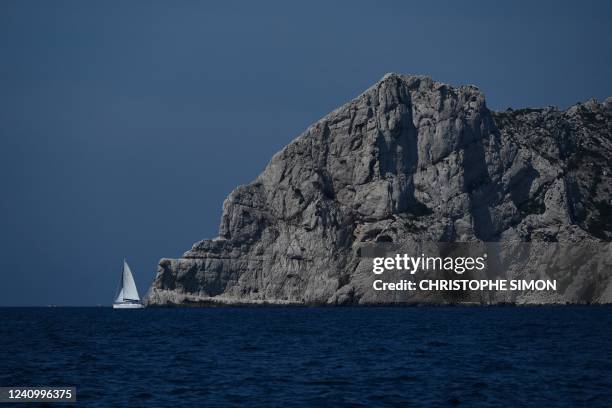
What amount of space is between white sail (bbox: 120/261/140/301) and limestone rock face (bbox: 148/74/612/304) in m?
4.16

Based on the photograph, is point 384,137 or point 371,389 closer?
point 371,389

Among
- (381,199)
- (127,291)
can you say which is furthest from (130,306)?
(381,199)

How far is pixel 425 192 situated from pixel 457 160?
312 inches

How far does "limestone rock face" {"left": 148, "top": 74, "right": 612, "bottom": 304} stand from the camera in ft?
543

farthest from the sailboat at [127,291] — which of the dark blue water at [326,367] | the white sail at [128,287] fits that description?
the dark blue water at [326,367]

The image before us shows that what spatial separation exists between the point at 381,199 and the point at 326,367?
116m

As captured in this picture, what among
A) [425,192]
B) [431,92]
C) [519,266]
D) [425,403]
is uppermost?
[431,92]

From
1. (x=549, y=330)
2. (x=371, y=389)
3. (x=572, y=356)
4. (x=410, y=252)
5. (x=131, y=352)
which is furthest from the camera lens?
(x=410, y=252)

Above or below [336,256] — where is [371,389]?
below

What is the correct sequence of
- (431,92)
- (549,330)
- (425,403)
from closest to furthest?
(425,403) < (549,330) < (431,92)

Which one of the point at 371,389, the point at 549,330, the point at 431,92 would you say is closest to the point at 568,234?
the point at 431,92

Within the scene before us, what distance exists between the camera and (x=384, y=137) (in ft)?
562

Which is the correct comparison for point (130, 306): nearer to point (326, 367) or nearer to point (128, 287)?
point (128, 287)

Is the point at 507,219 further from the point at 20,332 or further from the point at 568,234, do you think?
the point at 20,332
